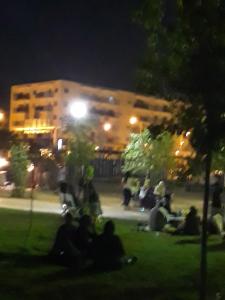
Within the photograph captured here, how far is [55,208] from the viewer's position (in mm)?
25188

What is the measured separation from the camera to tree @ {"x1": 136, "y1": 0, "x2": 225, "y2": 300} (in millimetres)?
9078

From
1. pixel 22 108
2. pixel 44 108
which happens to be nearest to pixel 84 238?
pixel 44 108

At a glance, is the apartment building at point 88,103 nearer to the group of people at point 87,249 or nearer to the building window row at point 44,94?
the building window row at point 44,94

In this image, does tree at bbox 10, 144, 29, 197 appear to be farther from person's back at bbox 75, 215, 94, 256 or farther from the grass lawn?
person's back at bbox 75, 215, 94, 256

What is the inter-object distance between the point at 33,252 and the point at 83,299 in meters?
4.11

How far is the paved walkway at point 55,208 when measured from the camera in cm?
2323

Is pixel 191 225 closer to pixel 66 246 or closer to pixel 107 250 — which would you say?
pixel 107 250

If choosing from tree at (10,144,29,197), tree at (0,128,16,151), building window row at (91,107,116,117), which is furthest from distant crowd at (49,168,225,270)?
building window row at (91,107,116,117)

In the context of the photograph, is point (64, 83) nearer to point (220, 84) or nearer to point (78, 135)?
point (78, 135)

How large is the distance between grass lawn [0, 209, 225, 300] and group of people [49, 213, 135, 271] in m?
0.21

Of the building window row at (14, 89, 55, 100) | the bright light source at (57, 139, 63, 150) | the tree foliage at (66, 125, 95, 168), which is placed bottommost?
the tree foliage at (66, 125, 95, 168)

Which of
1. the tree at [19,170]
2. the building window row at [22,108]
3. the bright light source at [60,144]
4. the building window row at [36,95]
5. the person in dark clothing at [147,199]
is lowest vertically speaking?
the person in dark clothing at [147,199]

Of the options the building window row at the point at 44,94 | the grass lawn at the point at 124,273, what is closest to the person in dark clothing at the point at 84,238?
the grass lawn at the point at 124,273

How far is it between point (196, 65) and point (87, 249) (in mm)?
4436
